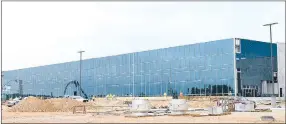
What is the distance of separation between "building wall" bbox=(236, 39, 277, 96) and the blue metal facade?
1.68 metres

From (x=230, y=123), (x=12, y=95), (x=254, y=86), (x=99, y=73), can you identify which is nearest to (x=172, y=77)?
(x=254, y=86)

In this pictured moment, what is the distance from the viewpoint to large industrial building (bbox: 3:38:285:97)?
58.5 meters

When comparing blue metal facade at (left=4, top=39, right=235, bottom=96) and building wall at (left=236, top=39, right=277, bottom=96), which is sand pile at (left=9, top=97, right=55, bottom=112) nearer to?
blue metal facade at (left=4, top=39, right=235, bottom=96)

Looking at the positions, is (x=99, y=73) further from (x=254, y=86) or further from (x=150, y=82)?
(x=254, y=86)

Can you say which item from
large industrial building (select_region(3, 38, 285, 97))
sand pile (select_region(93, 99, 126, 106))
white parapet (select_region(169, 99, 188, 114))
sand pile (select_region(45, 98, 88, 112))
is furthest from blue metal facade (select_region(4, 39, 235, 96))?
white parapet (select_region(169, 99, 188, 114))

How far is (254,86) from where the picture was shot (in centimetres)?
6000

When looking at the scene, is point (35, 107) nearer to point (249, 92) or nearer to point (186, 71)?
point (186, 71)

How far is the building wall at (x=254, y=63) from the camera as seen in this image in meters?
58.7

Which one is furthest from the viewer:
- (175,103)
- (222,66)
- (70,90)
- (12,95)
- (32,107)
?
(12,95)

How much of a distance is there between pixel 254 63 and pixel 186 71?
880 cm

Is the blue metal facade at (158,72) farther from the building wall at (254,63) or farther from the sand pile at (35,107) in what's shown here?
the sand pile at (35,107)

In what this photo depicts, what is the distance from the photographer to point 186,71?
6262 centimetres

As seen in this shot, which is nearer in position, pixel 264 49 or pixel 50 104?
pixel 50 104

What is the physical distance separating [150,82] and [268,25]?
22.5m
